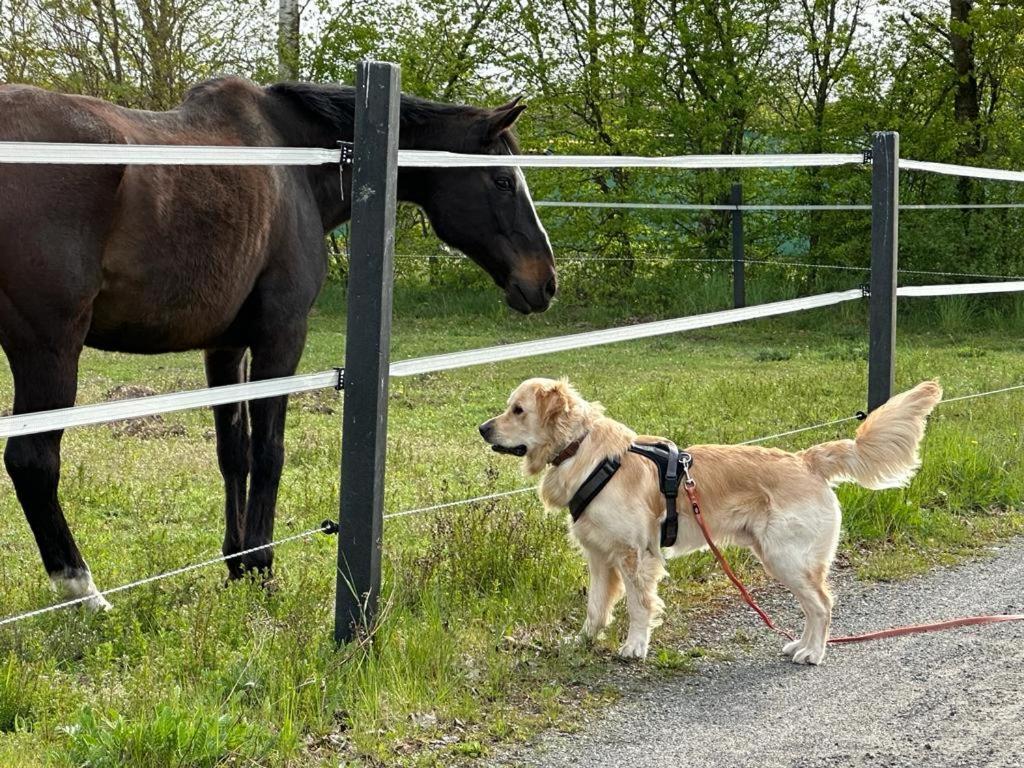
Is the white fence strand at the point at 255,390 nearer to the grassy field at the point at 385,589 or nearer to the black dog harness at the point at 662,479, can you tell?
the black dog harness at the point at 662,479

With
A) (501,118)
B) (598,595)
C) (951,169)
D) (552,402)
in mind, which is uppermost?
(501,118)

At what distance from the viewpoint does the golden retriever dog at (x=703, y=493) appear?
415cm

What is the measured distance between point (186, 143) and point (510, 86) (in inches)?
583

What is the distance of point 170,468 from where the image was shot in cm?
733

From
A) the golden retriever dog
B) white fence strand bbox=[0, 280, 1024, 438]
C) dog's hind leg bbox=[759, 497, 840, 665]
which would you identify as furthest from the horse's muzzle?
dog's hind leg bbox=[759, 497, 840, 665]

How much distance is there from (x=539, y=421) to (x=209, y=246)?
138cm

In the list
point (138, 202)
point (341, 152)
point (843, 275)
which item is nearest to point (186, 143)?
point (138, 202)

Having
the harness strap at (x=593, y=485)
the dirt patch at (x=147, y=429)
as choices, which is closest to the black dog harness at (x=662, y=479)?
the harness strap at (x=593, y=485)

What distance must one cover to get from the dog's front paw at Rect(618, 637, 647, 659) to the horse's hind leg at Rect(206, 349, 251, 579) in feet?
6.01

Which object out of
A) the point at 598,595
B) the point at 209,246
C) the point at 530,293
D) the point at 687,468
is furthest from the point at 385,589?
the point at 530,293

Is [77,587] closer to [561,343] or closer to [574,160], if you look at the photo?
[561,343]

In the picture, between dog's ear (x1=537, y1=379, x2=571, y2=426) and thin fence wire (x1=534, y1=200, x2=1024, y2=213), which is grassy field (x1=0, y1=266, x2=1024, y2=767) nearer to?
dog's ear (x1=537, y1=379, x2=571, y2=426)

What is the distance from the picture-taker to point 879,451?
4.33m

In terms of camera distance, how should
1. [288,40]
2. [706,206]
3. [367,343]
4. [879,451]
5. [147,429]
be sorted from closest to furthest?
[367,343], [879,451], [147,429], [706,206], [288,40]
